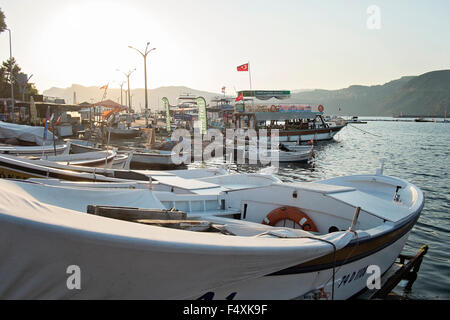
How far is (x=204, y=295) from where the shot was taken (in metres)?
3.88

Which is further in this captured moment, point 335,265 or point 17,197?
point 335,265

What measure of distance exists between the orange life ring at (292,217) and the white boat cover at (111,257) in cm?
318

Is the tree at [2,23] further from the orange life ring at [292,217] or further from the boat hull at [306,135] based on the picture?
the orange life ring at [292,217]

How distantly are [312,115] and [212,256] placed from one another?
172 ft

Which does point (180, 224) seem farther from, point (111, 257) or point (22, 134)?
point (22, 134)

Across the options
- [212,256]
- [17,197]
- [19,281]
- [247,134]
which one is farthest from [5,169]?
[247,134]

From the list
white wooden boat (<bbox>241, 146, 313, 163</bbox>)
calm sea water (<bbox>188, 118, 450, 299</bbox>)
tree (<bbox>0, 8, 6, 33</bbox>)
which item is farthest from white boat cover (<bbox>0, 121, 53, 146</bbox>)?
tree (<bbox>0, 8, 6, 33</bbox>)

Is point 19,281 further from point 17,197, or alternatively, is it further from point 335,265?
point 335,265

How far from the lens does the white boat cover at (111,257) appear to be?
121 inches

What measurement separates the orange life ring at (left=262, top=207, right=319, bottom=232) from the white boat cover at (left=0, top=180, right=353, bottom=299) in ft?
10.4

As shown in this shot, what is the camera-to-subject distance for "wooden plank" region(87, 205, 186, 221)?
5066 mm

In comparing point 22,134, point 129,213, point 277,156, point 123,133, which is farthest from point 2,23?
point 129,213

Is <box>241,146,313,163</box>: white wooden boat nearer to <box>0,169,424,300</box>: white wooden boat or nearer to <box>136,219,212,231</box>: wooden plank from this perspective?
<box>0,169,424,300</box>: white wooden boat
